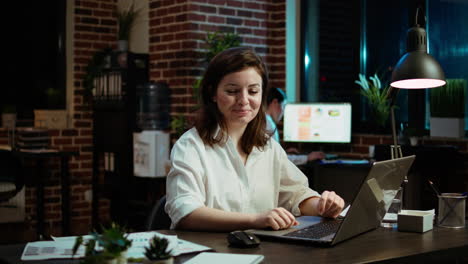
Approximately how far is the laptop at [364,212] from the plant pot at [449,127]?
2485 mm

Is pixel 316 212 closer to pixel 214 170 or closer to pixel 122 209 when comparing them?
pixel 214 170

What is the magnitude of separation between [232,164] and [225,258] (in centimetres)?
69

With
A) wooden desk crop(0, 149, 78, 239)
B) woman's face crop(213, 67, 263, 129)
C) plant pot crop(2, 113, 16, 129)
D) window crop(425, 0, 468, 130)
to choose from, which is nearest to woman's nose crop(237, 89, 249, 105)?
woman's face crop(213, 67, 263, 129)

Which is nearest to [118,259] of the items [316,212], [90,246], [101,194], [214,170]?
[90,246]

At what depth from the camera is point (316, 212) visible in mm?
2297

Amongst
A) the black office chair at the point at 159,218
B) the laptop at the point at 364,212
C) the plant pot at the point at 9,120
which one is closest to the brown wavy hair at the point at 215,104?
the black office chair at the point at 159,218

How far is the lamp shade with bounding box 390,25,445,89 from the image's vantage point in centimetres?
228

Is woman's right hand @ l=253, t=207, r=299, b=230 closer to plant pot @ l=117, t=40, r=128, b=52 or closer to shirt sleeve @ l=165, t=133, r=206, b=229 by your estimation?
shirt sleeve @ l=165, t=133, r=206, b=229

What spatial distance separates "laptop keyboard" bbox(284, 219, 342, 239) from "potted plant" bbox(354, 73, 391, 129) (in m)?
2.99

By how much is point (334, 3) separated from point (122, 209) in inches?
97.5

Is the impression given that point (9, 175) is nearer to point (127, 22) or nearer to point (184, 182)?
point (127, 22)

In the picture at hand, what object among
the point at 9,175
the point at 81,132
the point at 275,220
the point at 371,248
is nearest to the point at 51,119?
the point at 81,132

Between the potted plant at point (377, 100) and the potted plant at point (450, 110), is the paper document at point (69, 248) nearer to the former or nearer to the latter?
the potted plant at point (450, 110)

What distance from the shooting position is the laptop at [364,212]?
1.80m
